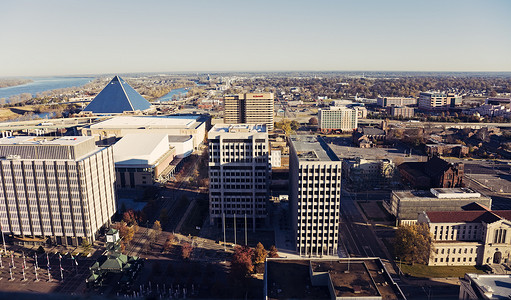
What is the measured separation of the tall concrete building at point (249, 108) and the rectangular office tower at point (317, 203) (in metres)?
87.8

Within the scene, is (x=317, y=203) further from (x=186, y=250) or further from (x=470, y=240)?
(x=470, y=240)

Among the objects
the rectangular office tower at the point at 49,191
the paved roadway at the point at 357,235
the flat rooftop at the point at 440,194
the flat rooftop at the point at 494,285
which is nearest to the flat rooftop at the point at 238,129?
the rectangular office tower at the point at 49,191

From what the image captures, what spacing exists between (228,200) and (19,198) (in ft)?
110

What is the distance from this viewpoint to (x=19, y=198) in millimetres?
56625

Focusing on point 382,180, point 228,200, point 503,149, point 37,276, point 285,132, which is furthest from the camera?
point 285,132

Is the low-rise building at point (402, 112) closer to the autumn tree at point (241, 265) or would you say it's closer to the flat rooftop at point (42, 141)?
the autumn tree at point (241, 265)

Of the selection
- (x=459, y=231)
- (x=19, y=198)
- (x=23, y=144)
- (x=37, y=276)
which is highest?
(x=23, y=144)

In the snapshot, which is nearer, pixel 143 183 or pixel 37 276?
pixel 37 276

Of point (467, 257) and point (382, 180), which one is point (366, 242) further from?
point (382, 180)

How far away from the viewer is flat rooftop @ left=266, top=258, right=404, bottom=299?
32719 mm

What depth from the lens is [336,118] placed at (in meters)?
154

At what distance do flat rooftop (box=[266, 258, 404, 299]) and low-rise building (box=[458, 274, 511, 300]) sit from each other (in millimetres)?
10096

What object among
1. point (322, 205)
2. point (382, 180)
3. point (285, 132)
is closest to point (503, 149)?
point (382, 180)

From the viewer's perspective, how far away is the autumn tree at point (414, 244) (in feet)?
165
